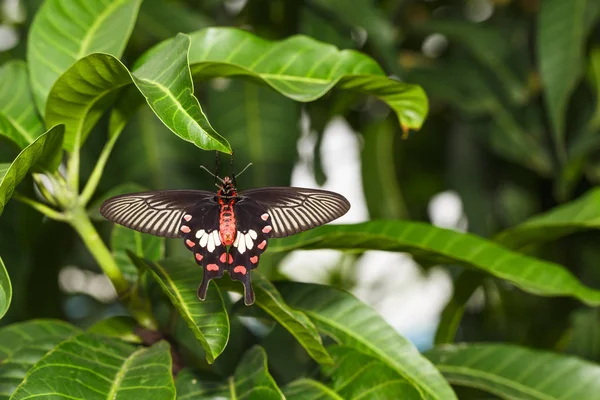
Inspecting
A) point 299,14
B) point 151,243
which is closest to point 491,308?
point 299,14

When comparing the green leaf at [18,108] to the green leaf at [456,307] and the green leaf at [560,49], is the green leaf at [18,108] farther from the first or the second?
the green leaf at [560,49]

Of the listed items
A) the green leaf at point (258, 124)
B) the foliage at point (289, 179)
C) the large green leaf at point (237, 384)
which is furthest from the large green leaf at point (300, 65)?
the green leaf at point (258, 124)

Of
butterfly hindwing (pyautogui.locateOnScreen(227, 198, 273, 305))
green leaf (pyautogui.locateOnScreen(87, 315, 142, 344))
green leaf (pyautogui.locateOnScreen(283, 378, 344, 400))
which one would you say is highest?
butterfly hindwing (pyautogui.locateOnScreen(227, 198, 273, 305))

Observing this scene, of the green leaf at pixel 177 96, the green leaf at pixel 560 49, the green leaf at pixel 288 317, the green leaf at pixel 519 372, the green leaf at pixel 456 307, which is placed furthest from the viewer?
the green leaf at pixel 560 49

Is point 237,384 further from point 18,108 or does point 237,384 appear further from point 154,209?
point 18,108

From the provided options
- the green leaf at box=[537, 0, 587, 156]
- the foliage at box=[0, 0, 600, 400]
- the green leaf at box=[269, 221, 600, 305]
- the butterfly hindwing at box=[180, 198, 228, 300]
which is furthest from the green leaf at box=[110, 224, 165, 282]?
the green leaf at box=[537, 0, 587, 156]

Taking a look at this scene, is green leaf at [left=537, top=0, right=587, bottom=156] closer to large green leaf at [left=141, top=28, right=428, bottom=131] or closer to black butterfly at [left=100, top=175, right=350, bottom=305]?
large green leaf at [left=141, top=28, right=428, bottom=131]
